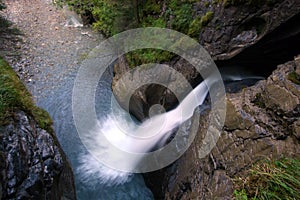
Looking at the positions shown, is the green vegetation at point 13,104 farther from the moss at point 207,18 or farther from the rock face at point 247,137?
the moss at point 207,18

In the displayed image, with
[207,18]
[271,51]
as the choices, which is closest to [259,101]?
[271,51]

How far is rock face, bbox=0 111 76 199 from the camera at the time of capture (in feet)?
8.59

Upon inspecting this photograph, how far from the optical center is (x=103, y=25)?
8641 millimetres

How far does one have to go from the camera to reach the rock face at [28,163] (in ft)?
8.59

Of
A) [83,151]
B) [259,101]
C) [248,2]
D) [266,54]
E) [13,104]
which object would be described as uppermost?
[13,104]

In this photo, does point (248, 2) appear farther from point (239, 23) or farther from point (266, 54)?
point (266, 54)

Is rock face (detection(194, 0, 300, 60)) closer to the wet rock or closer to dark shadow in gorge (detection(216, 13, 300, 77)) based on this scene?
dark shadow in gorge (detection(216, 13, 300, 77))

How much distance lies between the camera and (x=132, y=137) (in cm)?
555

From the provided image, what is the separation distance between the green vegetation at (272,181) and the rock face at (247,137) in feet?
0.63

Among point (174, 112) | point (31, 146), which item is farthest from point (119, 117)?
point (31, 146)

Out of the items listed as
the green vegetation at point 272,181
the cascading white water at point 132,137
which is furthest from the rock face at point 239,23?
the green vegetation at point 272,181

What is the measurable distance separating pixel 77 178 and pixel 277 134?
3.51 m

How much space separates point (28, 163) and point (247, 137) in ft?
8.65

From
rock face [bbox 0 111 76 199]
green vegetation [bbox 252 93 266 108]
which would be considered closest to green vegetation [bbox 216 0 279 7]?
green vegetation [bbox 252 93 266 108]
